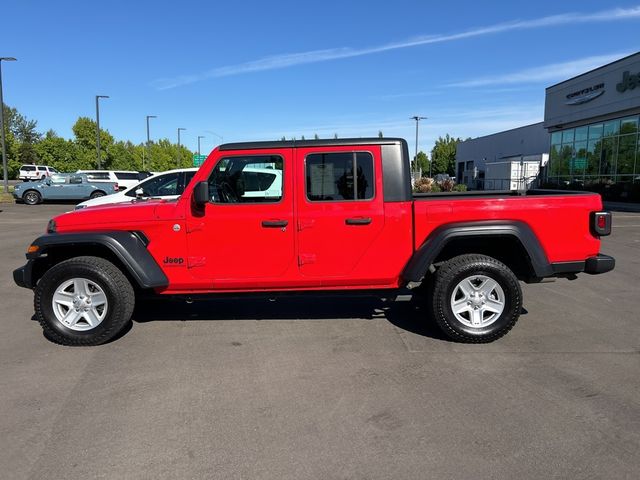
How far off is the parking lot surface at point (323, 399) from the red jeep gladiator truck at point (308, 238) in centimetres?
44

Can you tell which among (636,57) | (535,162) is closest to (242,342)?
(636,57)

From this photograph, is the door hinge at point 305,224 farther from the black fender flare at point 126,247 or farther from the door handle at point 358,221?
the black fender flare at point 126,247

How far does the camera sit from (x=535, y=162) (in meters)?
40.1

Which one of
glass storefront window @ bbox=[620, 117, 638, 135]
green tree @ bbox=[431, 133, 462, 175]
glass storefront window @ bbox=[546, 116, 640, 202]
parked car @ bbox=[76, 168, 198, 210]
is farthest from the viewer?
green tree @ bbox=[431, 133, 462, 175]

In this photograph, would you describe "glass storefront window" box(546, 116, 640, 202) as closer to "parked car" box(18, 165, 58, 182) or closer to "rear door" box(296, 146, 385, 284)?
"rear door" box(296, 146, 385, 284)

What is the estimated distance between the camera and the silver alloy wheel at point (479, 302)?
478 centimetres

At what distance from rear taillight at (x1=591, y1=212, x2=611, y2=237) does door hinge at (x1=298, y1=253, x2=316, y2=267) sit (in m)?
2.70

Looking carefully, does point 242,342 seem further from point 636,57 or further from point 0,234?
point 636,57

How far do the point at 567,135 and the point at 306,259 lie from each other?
34.7 meters

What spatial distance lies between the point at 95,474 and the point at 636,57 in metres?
31.4

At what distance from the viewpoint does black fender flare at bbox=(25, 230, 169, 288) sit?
4.64 meters

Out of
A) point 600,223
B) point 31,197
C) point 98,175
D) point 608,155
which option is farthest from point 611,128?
point 31,197

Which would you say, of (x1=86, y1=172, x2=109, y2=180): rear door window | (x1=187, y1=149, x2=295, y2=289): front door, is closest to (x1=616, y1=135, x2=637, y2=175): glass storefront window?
(x1=187, y1=149, x2=295, y2=289): front door

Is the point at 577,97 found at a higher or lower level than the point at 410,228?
higher
